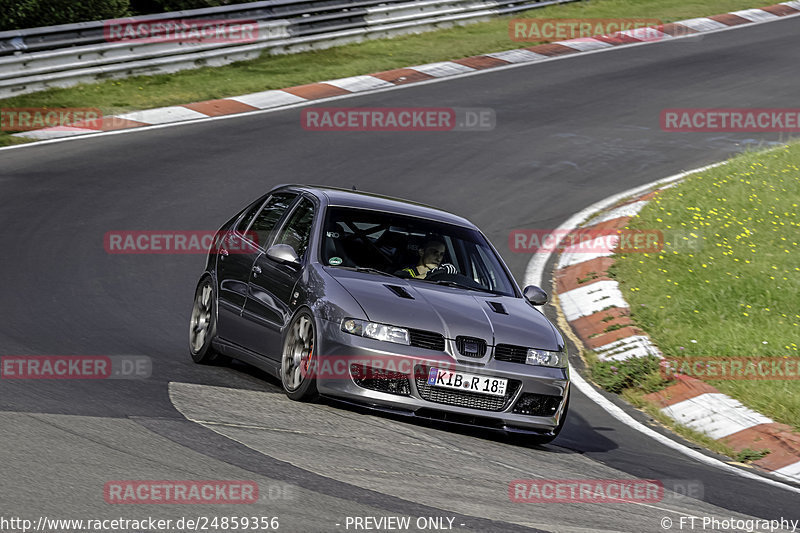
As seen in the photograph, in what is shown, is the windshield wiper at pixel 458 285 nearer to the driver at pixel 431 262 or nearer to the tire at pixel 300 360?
the driver at pixel 431 262

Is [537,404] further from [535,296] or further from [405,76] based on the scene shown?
[405,76]

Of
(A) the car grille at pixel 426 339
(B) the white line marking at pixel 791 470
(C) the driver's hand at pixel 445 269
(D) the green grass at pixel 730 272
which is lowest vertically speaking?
(B) the white line marking at pixel 791 470

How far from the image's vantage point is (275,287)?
869cm

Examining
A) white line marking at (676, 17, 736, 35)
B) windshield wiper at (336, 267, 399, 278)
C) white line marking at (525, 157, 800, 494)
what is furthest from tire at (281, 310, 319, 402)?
white line marking at (676, 17, 736, 35)

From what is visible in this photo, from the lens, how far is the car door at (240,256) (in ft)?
29.8

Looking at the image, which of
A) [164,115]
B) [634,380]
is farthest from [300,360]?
[164,115]

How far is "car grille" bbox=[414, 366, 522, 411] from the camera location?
7.60 meters

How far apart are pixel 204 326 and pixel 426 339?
100 inches

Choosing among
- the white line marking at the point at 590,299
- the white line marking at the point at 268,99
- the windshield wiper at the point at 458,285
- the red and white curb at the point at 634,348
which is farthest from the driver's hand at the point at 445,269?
the white line marking at the point at 268,99

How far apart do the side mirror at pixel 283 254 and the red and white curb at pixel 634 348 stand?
3543 millimetres

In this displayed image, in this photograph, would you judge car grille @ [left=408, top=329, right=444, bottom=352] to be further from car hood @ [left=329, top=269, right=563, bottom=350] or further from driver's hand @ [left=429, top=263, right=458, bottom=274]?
driver's hand @ [left=429, top=263, right=458, bottom=274]

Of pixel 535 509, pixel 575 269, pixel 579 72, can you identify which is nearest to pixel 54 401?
pixel 535 509

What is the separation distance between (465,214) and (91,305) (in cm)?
585

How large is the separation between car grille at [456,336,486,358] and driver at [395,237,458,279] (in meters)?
1.24
